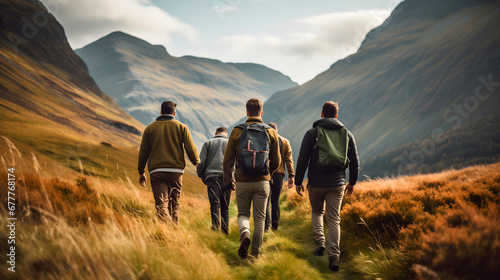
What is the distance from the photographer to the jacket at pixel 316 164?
4.77 meters

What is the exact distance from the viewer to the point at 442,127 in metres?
119

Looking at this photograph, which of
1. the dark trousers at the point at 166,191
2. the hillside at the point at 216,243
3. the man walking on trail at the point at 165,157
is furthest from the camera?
the man walking on trail at the point at 165,157

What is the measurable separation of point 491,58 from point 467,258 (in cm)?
15889

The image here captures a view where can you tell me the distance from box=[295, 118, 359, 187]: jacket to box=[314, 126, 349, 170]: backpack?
90mm

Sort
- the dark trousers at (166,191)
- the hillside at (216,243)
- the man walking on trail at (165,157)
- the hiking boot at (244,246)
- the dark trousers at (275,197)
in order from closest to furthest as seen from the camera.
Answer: the hillside at (216,243) → the hiking boot at (244,246) → the dark trousers at (166,191) → the man walking on trail at (165,157) → the dark trousers at (275,197)

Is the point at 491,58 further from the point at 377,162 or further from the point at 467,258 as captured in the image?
the point at 467,258

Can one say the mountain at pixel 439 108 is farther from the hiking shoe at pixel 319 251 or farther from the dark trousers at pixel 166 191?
the dark trousers at pixel 166 191

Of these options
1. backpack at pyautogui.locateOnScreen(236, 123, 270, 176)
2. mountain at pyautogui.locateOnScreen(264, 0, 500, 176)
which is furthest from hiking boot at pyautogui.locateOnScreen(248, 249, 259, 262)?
mountain at pyautogui.locateOnScreen(264, 0, 500, 176)

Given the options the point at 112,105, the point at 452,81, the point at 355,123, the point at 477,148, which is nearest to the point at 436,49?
the point at 452,81

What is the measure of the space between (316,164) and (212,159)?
256 centimetres

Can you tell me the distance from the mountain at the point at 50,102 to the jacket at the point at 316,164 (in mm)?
28904

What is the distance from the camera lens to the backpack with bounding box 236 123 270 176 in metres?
4.37

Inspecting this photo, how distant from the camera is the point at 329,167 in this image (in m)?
4.68

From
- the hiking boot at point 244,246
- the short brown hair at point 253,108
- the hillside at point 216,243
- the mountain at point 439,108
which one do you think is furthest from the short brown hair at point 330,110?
the mountain at point 439,108
